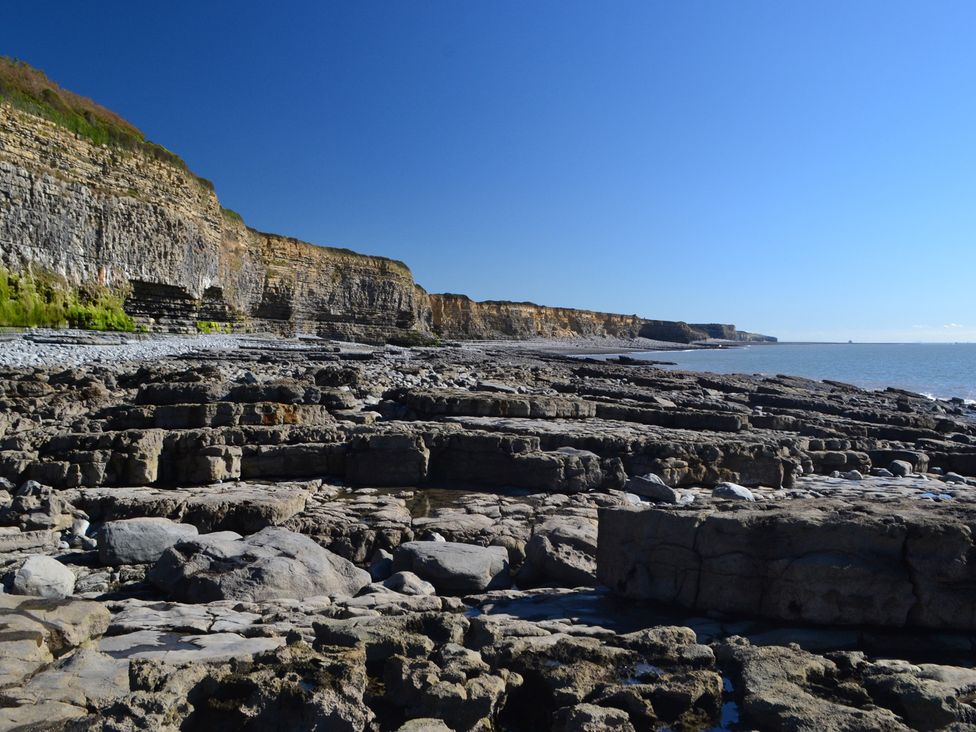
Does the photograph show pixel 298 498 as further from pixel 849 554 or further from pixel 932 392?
pixel 932 392

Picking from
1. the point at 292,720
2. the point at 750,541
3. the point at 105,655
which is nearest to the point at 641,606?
the point at 750,541

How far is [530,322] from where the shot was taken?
88.2m

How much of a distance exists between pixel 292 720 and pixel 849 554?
3.13m

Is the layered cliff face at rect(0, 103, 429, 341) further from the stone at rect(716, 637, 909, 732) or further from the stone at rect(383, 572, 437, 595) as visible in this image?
the stone at rect(716, 637, 909, 732)

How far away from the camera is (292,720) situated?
2.72 m

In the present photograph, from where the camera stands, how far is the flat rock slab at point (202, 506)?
5.77 metres

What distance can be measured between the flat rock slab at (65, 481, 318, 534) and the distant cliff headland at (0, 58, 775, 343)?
18.6m

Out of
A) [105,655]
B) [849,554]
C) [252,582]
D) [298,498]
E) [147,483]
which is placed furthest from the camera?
[147,483]

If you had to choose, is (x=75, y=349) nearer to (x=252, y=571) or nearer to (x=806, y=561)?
(x=252, y=571)

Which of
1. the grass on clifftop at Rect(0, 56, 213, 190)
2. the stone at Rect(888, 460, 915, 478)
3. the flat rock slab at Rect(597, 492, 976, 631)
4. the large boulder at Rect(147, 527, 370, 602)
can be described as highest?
the grass on clifftop at Rect(0, 56, 213, 190)

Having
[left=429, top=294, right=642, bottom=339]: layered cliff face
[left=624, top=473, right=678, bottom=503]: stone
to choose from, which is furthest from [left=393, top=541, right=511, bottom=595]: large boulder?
[left=429, top=294, right=642, bottom=339]: layered cliff face

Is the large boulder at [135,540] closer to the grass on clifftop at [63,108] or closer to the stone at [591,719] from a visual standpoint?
the stone at [591,719]

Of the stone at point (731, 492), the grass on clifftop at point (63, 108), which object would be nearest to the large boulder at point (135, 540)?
the stone at point (731, 492)

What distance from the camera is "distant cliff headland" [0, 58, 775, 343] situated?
22.3 metres
